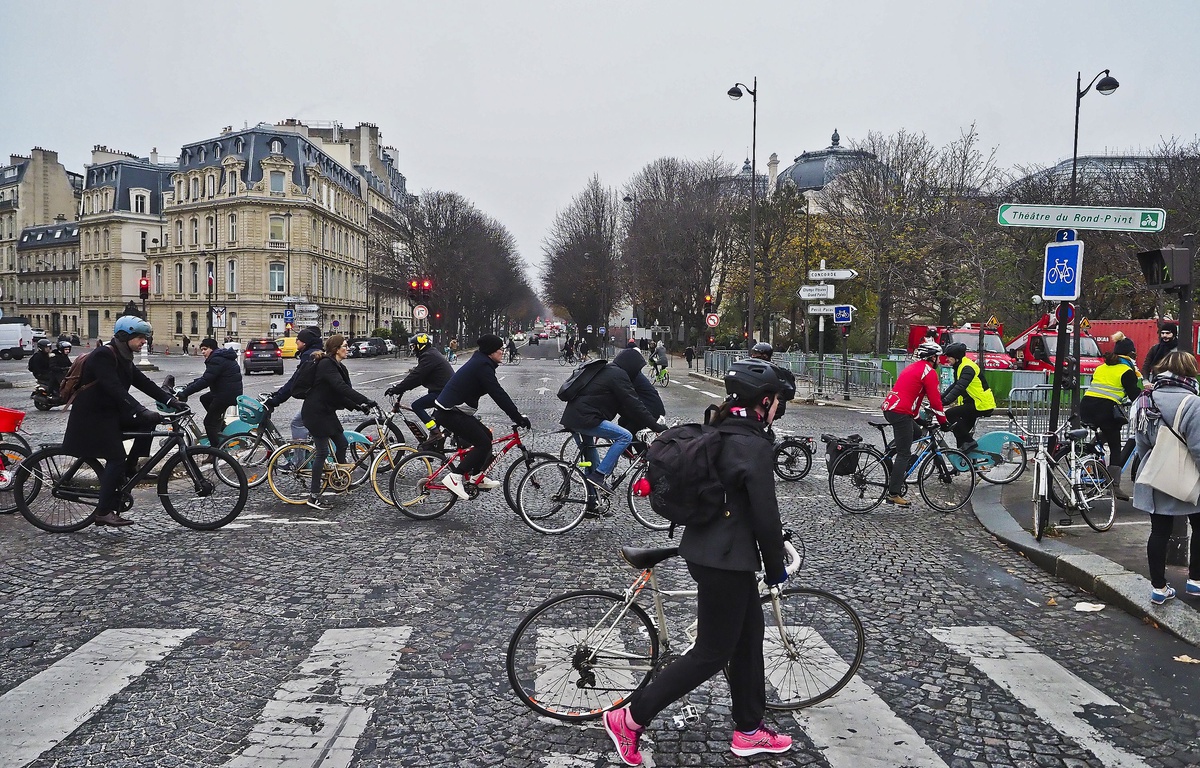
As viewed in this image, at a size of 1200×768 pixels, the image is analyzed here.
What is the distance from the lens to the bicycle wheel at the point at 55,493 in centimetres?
782

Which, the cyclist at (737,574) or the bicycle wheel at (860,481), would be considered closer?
the cyclist at (737,574)

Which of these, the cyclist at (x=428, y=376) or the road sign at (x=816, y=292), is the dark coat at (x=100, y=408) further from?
the road sign at (x=816, y=292)

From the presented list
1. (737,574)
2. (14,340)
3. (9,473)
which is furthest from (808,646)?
(14,340)

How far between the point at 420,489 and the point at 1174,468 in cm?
630

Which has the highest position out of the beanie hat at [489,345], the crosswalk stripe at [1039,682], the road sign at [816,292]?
the road sign at [816,292]

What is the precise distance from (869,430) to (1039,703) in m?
13.2

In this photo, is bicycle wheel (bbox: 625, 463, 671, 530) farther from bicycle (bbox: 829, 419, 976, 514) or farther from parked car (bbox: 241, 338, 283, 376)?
parked car (bbox: 241, 338, 283, 376)

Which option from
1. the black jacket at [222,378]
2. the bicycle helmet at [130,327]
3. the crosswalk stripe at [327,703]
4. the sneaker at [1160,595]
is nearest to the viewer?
the crosswalk stripe at [327,703]

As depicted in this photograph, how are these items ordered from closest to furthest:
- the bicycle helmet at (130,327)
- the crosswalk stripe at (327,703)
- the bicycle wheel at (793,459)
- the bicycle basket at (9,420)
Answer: the crosswalk stripe at (327,703) → the bicycle helmet at (130,327) → the bicycle basket at (9,420) → the bicycle wheel at (793,459)

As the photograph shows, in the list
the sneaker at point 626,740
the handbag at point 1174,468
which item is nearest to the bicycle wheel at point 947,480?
the handbag at point 1174,468

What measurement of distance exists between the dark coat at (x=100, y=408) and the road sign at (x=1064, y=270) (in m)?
8.33

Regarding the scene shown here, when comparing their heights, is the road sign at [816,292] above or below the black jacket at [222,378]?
above

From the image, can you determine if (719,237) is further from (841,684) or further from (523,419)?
(841,684)

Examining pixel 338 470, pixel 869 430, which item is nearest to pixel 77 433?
pixel 338 470
